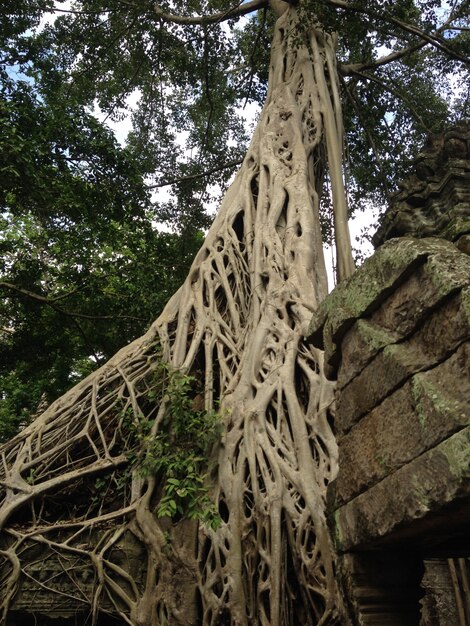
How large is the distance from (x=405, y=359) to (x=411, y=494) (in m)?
0.31

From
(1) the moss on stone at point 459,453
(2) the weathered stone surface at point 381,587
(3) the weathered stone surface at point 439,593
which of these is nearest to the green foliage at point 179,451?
(2) the weathered stone surface at point 381,587

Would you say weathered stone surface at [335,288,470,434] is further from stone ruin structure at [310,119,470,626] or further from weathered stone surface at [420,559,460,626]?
weathered stone surface at [420,559,460,626]

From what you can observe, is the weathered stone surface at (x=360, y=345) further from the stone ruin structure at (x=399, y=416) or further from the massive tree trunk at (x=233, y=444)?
the massive tree trunk at (x=233, y=444)

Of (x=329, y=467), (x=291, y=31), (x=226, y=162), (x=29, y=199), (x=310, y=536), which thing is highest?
Result: (x=226, y=162)

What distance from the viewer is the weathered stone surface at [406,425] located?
3.74 feet

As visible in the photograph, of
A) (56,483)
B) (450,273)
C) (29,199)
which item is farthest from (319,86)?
(450,273)

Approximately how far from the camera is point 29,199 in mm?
4473

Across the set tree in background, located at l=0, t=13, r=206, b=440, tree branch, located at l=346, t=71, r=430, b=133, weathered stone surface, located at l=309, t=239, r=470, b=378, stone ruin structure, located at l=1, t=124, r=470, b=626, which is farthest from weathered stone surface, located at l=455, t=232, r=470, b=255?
tree branch, located at l=346, t=71, r=430, b=133

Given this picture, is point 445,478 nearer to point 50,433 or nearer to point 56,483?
point 56,483

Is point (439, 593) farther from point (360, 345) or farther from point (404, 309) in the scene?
point (404, 309)

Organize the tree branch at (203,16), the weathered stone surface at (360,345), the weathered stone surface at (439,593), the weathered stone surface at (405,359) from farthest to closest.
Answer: the tree branch at (203,16), the weathered stone surface at (439,593), the weathered stone surface at (360,345), the weathered stone surface at (405,359)

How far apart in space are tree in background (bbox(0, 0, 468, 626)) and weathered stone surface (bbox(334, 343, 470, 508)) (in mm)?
393

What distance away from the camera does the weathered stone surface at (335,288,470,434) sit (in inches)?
46.1

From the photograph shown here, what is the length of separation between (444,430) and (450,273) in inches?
13.5
